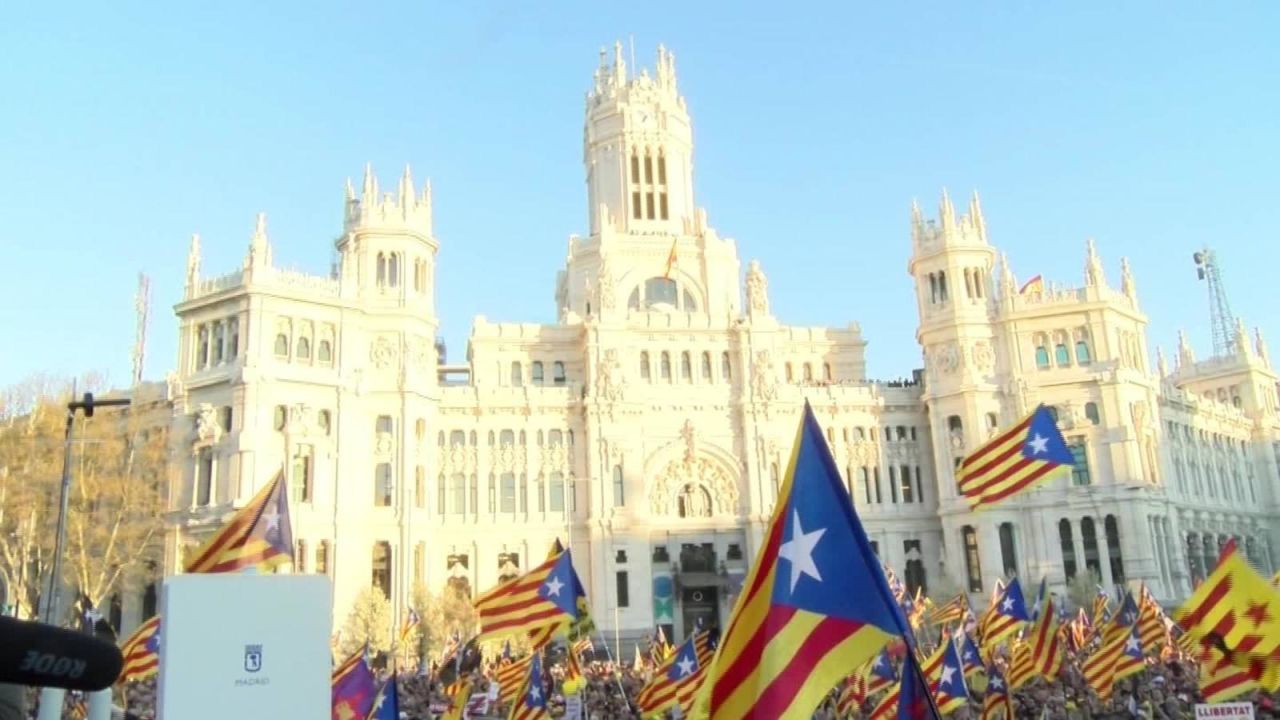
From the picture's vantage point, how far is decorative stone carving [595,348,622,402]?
224 ft

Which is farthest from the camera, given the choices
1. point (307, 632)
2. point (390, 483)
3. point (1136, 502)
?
point (1136, 502)

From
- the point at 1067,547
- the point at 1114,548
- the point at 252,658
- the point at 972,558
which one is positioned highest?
the point at 1067,547

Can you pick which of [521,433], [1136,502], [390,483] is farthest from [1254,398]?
[390,483]

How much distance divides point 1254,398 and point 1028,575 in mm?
42032

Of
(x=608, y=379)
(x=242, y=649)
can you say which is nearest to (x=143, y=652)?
(x=242, y=649)

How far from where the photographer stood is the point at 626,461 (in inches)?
2657

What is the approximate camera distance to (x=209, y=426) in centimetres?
5872

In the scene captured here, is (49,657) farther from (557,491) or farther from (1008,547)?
(1008,547)

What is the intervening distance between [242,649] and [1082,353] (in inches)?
2813

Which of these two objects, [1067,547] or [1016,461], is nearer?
[1016,461]

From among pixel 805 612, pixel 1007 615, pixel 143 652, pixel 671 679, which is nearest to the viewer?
pixel 805 612

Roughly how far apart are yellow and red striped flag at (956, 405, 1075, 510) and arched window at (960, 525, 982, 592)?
174 ft

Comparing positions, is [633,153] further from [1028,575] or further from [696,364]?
[1028,575]

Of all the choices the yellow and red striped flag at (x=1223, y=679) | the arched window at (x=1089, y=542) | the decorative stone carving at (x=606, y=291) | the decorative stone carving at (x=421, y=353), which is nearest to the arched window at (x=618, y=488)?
the decorative stone carving at (x=606, y=291)
